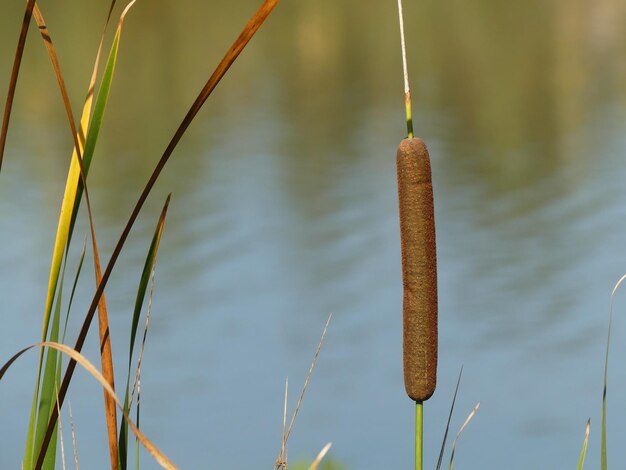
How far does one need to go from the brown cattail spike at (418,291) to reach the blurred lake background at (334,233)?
1729 millimetres

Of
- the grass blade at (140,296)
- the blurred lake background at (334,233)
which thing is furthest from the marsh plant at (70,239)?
the blurred lake background at (334,233)

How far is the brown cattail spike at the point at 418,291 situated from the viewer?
1.61 ft

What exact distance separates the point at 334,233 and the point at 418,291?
4.12 m

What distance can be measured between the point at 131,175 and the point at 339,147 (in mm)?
1118

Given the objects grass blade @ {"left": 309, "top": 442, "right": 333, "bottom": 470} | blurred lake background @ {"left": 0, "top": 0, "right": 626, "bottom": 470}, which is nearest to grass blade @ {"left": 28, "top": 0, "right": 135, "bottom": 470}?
grass blade @ {"left": 309, "top": 442, "right": 333, "bottom": 470}

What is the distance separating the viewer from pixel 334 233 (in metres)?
4.62

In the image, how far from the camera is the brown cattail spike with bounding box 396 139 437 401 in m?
0.49

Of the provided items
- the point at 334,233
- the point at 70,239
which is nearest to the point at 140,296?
the point at 70,239

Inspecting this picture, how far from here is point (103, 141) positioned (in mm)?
5980

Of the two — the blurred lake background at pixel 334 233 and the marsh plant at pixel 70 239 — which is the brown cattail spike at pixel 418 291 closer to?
the marsh plant at pixel 70 239

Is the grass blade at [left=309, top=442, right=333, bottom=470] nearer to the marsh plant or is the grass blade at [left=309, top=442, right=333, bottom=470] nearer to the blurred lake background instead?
the marsh plant

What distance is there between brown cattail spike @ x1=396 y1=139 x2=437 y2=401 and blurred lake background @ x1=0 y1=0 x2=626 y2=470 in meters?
1.73

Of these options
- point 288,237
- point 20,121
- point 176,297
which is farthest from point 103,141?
point 176,297

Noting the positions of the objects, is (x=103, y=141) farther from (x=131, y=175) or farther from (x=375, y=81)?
(x=375, y=81)
